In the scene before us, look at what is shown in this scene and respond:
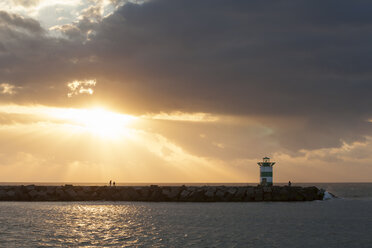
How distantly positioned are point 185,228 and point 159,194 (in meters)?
28.5

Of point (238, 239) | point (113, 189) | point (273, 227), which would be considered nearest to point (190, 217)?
point (273, 227)

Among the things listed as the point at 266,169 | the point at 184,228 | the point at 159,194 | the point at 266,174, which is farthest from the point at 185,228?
the point at 266,174

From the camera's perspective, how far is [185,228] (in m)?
34.5

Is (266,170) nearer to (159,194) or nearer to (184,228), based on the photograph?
(159,194)

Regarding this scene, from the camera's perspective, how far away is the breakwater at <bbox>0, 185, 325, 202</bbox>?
2438 inches

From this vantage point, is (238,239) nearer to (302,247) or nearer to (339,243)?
(302,247)

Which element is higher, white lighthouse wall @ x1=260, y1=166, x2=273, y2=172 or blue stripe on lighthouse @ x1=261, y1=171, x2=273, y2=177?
→ white lighthouse wall @ x1=260, y1=166, x2=273, y2=172

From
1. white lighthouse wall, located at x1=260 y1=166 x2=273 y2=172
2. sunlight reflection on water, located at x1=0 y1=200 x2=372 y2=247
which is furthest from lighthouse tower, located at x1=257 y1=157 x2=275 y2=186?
sunlight reflection on water, located at x1=0 y1=200 x2=372 y2=247

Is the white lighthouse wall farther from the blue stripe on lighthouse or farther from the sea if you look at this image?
the sea

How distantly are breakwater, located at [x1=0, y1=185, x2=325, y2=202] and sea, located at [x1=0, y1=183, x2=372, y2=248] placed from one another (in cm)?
1296

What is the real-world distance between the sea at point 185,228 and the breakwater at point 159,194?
510 inches

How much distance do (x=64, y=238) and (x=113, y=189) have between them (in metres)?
35.4

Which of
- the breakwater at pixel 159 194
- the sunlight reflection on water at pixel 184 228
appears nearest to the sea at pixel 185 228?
the sunlight reflection on water at pixel 184 228

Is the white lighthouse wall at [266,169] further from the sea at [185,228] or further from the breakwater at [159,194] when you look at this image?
the sea at [185,228]
